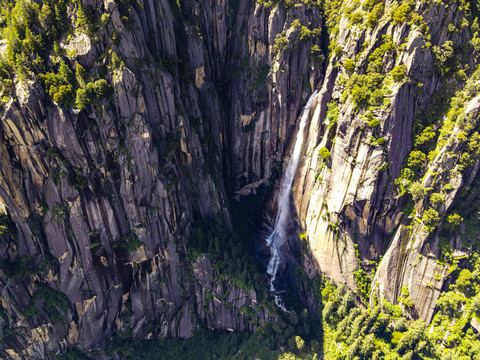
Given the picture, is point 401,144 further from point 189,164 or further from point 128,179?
point 128,179

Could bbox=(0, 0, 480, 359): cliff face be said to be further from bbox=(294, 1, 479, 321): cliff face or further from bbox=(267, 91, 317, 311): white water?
bbox=(267, 91, 317, 311): white water

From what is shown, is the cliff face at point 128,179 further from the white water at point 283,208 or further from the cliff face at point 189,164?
the white water at point 283,208

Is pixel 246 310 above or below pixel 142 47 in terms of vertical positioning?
below

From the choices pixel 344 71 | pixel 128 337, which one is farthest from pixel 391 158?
pixel 128 337

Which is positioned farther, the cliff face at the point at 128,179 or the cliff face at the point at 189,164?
the cliff face at the point at 189,164

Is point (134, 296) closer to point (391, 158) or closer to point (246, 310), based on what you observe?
point (246, 310)

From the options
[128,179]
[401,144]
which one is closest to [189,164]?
[128,179]

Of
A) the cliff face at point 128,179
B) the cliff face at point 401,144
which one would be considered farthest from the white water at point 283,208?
the cliff face at point 401,144
